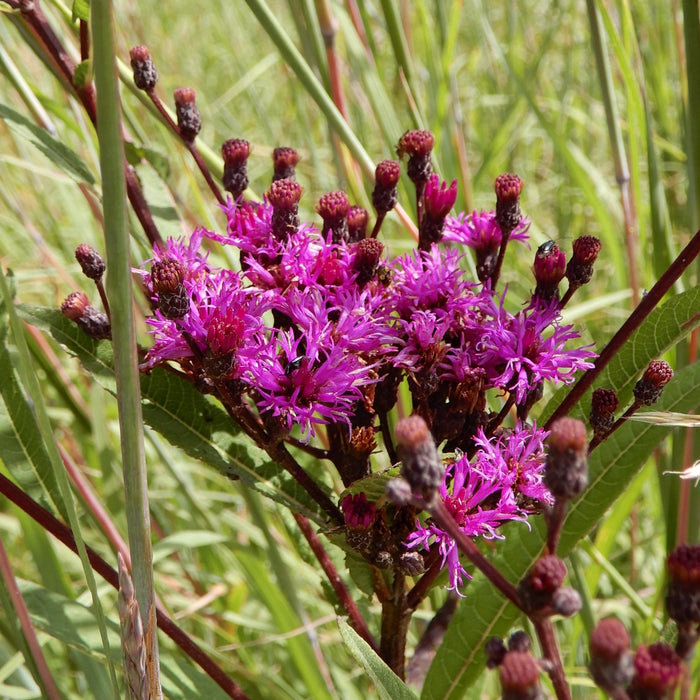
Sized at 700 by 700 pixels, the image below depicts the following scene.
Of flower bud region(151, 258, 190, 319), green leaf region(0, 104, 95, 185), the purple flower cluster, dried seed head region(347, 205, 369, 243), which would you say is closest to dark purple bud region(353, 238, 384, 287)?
the purple flower cluster

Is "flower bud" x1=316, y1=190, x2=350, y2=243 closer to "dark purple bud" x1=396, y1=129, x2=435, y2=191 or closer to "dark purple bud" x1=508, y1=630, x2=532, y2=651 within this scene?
"dark purple bud" x1=396, y1=129, x2=435, y2=191

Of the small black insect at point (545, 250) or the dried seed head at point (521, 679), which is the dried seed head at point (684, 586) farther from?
the small black insect at point (545, 250)

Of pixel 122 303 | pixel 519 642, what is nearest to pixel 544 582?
pixel 519 642

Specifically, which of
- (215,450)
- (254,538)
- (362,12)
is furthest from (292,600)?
(362,12)

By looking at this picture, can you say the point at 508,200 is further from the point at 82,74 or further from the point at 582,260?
the point at 82,74

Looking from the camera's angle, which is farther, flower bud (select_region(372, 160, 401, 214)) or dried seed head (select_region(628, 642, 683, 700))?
flower bud (select_region(372, 160, 401, 214))

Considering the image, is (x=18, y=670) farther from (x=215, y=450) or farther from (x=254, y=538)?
(x=254, y=538)
